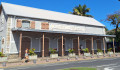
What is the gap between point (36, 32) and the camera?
17.4 m

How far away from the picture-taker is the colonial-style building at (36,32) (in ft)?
53.7

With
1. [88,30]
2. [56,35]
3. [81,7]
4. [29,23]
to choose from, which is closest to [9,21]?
[29,23]

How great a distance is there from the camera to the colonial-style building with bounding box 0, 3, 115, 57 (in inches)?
644

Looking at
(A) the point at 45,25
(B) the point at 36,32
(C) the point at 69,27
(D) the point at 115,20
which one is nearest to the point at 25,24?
(B) the point at 36,32

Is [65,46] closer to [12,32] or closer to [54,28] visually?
[54,28]

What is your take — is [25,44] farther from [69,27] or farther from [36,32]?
[69,27]

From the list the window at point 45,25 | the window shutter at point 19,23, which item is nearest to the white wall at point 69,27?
the window at point 45,25

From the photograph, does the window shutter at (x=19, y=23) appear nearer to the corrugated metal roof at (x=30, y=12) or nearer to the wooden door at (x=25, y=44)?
the corrugated metal roof at (x=30, y=12)

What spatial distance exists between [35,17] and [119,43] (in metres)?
21.7

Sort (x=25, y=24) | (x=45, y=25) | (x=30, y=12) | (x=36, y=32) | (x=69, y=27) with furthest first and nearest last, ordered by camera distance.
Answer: (x=69, y=27), (x=30, y=12), (x=45, y=25), (x=25, y=24), (x=36, y=32)

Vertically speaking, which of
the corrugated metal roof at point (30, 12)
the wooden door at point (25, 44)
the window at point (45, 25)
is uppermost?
the corrugated metal roof at point (30, 12)

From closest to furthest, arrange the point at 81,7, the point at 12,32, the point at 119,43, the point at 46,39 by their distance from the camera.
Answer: the point at 12,32 → the point at 46,39 → the point at 119,43 → the point at 81,7

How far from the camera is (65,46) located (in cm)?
2106

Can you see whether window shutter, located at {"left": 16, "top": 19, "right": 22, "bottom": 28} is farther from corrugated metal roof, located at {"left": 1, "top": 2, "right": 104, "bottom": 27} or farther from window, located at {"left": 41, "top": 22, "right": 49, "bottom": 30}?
window, located at {"left": 41, "top": 22, "right": 49, "bottom": 30}
